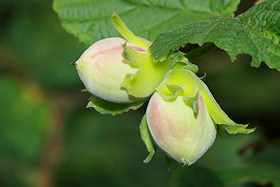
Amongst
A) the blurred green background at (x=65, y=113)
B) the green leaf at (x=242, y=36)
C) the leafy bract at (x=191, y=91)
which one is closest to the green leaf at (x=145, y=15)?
the green leaf at (x=242, y=36)

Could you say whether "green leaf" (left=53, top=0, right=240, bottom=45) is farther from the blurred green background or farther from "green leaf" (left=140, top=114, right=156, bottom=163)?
the blurred green background

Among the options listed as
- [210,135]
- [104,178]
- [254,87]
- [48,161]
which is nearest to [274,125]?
[254,87]

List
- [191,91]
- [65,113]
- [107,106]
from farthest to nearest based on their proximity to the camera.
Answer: [65,113] < [107,106] < [191,91]

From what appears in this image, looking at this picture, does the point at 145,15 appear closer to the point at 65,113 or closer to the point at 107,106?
the point at 107,106

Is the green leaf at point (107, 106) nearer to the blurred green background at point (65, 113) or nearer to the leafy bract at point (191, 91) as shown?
the leafy bract at point (191, 91)

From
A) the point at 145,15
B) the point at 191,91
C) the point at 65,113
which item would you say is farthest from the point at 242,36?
the point at 65,113

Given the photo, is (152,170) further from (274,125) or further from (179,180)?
(179,180)

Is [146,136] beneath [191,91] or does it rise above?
beneath
